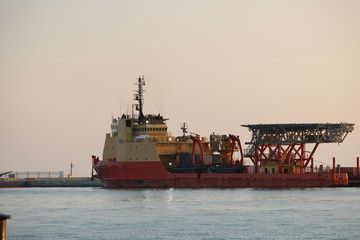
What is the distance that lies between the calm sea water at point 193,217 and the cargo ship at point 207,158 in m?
10.3

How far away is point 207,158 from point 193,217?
127 ft

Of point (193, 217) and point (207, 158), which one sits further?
point (207, 158)

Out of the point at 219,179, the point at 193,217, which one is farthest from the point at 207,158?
the point at 193,217

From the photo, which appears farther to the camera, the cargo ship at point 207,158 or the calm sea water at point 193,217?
the cargo ship at point 207,158

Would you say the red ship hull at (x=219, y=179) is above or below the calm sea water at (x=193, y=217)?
above

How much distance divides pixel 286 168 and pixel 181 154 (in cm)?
1253

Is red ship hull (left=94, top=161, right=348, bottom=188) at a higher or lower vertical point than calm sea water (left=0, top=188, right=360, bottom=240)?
higher

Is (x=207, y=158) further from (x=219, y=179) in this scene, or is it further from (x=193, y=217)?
(x=193, y=217)

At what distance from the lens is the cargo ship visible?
78.3 m

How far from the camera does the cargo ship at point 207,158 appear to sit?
78.3 meters

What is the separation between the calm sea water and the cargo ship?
10.3 metres

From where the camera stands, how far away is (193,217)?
45.2 metres

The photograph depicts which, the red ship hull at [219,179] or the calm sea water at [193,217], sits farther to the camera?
the red ship hull at [219,179]

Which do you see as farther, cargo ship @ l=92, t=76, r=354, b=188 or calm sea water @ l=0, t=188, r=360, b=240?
cargo ship @ l=92, t=76, r=354, b=188
